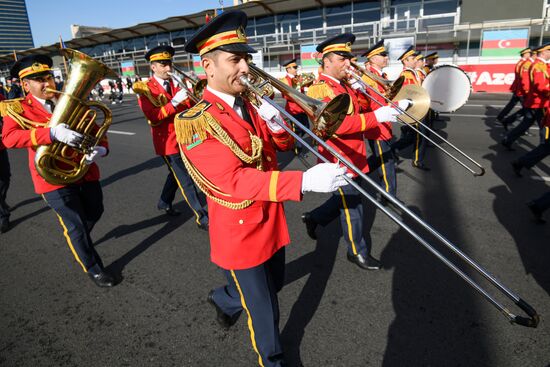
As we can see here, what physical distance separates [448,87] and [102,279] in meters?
5.63

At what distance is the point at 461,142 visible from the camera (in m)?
7.44

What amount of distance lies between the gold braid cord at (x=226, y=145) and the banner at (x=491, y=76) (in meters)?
17.2

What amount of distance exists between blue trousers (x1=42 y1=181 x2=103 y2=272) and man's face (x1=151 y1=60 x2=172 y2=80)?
1668 millimetres

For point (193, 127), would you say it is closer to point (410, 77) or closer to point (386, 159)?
point (386, 159)

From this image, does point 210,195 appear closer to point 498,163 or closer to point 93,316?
point 93,316

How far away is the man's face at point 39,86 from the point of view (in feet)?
10.1

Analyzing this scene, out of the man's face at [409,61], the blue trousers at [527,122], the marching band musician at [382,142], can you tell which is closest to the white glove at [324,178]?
the marching band musician at [382,142]

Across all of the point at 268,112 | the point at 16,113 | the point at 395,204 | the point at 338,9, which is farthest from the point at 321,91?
the point at 338,9

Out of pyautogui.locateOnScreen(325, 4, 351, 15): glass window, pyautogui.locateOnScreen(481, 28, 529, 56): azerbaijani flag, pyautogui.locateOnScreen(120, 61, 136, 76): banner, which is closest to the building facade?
pyautogui.locateOnScreen(120, 61, 136, 76): banner

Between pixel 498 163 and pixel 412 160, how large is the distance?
1.40m

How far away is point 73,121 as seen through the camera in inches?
119

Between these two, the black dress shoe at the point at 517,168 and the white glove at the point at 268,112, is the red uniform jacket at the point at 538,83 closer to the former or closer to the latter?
the black dress shoe at the point at 517,168

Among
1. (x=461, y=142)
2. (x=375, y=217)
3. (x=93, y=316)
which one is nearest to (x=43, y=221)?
(x=93, y=316)

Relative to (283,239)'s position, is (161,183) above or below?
below
